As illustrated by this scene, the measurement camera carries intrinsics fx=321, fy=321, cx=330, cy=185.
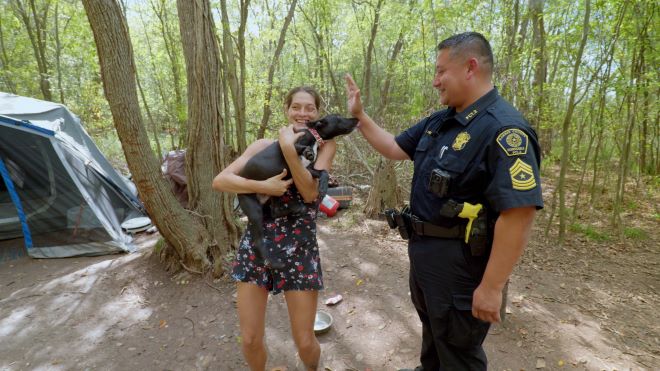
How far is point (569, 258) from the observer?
4660mm

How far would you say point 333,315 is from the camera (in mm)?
3146

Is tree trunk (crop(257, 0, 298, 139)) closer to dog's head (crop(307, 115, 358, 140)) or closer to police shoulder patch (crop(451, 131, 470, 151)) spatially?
dog's head (crop(307, 115, 358, 140))

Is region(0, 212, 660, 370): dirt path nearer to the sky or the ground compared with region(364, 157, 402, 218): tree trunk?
nearer to the ground

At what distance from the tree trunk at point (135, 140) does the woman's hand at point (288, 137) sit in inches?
86.2

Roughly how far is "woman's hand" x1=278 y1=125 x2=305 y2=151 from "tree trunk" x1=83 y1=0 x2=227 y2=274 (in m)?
2.19

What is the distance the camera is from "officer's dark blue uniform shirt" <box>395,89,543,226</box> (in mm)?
1278

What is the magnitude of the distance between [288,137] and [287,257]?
65 cm

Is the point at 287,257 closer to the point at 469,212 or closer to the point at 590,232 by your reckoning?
the point at 469,212

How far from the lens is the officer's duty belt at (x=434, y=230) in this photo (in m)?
1.52

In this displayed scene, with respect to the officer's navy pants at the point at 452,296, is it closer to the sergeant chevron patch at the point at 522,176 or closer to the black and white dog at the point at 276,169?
the sergeant chevron patch at the point at 522,176

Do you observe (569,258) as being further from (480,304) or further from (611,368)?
(480,304)

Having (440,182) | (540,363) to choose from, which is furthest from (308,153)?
(540,363)

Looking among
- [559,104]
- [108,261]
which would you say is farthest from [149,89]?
[559,104]

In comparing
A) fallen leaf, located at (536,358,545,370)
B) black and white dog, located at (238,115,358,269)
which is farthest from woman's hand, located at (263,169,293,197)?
fallen leaf, located at (536,358,545,370)
